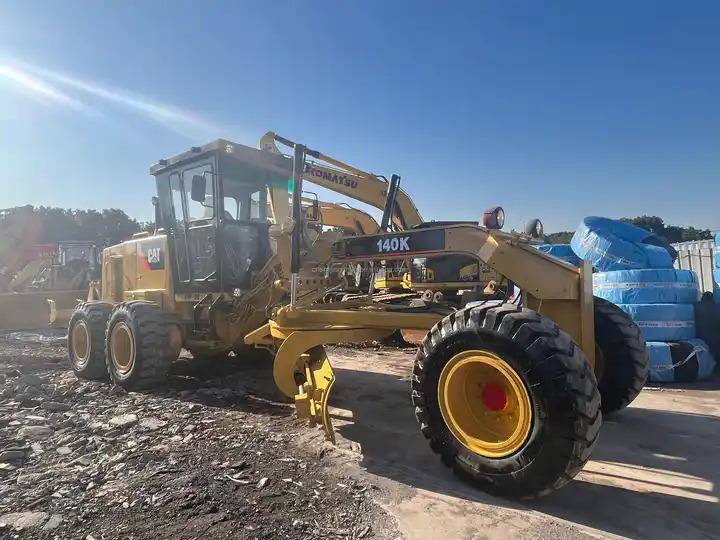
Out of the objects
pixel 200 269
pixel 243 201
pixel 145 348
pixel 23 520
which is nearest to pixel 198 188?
pixel 243 201

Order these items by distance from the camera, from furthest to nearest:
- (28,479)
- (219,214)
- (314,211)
Result: (314,211), (219,214), (28,479)

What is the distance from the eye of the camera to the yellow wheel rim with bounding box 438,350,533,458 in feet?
11.2

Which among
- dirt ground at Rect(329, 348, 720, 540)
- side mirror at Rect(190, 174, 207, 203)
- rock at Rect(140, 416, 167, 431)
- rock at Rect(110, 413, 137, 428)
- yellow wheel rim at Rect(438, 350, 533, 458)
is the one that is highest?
side mirror at Rect(190, 174, 207, 203)

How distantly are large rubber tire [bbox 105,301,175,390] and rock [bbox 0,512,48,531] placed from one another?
3353 millimetres

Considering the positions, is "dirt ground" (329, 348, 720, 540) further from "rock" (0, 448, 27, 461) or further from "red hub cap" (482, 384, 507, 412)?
"rock" (0, 448, 27, 461)

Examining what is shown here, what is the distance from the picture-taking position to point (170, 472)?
3.88 m

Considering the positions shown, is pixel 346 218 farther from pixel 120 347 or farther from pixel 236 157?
pixel 120 347

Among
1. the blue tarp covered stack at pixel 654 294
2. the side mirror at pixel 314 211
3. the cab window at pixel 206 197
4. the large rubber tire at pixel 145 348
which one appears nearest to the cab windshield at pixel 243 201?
the cab window at pixel 206 197

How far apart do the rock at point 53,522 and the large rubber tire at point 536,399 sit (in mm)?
2554

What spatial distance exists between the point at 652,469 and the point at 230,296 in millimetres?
5201

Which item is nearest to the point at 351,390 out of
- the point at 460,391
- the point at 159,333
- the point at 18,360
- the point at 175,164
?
the point at 159,333

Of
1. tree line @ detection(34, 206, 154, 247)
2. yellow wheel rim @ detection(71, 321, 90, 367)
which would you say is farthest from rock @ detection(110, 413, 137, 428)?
tree line @ detection(34, 206, 154, 247)

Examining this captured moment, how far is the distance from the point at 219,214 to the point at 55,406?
3.00 meters

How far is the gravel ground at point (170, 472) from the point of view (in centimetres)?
307
